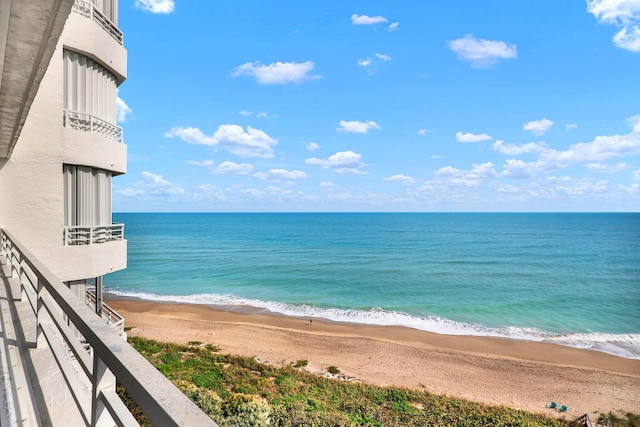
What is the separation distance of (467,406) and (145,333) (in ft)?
57.7

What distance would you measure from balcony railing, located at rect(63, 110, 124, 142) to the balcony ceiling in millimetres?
4016

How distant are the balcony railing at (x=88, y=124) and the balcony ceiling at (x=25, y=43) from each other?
4016mm

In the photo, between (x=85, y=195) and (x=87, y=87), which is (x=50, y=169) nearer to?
(x=85, y=195)

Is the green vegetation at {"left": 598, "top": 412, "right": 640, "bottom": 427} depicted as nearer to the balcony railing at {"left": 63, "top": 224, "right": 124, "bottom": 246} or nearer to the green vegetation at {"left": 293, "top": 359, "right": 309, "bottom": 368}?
the green vegetation at {"left": 293, "top": 359, "right": 309, "bottom": 368}

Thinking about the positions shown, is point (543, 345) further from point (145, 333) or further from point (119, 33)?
point (119, 33)

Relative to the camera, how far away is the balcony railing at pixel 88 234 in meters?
8.49

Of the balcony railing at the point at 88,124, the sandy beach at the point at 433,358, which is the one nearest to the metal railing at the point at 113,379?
the balcony railing at the point at 88,124

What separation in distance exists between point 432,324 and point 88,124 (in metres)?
23.5

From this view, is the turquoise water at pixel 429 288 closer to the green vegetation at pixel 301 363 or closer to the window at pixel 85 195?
the green vegetation at pixel 301 363

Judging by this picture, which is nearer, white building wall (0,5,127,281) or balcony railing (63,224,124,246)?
white building wall (0,5,127,281)

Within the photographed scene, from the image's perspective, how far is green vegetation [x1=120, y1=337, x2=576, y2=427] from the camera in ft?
35.5

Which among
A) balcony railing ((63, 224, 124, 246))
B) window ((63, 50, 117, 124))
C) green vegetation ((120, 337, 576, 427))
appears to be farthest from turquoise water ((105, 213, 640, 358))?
window ((63, 50, 117, 124))

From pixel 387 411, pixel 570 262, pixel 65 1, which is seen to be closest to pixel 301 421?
pixel 387 411

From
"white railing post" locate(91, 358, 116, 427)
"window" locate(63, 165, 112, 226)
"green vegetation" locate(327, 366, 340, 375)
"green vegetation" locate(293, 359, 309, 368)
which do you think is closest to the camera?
"white railing post" locate(91, 358, 116, 427)
